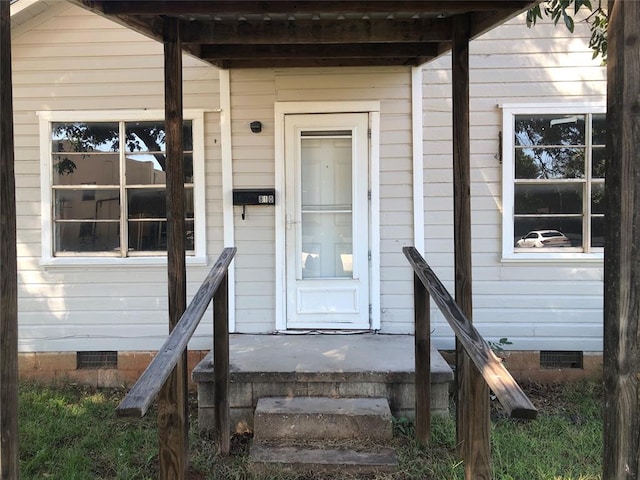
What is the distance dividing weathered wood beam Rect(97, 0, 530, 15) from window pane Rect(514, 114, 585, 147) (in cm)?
194

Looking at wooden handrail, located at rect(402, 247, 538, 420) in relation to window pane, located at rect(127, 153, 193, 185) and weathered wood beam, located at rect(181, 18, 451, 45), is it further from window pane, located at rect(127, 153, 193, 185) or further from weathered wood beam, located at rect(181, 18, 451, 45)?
window pane, located at rect(127, 153, 193, 185)

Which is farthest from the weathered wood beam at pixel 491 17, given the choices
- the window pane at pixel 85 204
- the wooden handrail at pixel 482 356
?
the window pane at pixel 85 204

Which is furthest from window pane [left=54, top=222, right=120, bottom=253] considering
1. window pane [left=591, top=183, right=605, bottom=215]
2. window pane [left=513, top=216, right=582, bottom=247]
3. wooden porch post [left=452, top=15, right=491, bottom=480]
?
window pane [left=591, top=183, right=605, bottom=215]

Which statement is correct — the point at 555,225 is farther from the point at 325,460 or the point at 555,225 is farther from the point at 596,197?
the point at 325,460

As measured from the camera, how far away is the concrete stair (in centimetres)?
284

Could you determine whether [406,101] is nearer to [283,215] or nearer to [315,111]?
[315,111]

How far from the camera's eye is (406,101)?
14.2 ft

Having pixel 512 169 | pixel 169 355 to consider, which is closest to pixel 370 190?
pixel 512 169

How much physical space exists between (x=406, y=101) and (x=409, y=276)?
1.58m

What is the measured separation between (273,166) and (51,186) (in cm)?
207

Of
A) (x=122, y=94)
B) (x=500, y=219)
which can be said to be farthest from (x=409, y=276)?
(x=122, y=94)

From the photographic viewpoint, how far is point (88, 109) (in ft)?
14.6

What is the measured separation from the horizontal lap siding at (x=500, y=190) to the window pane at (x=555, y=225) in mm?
196

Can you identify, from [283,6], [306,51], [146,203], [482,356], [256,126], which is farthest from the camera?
[146,203]
